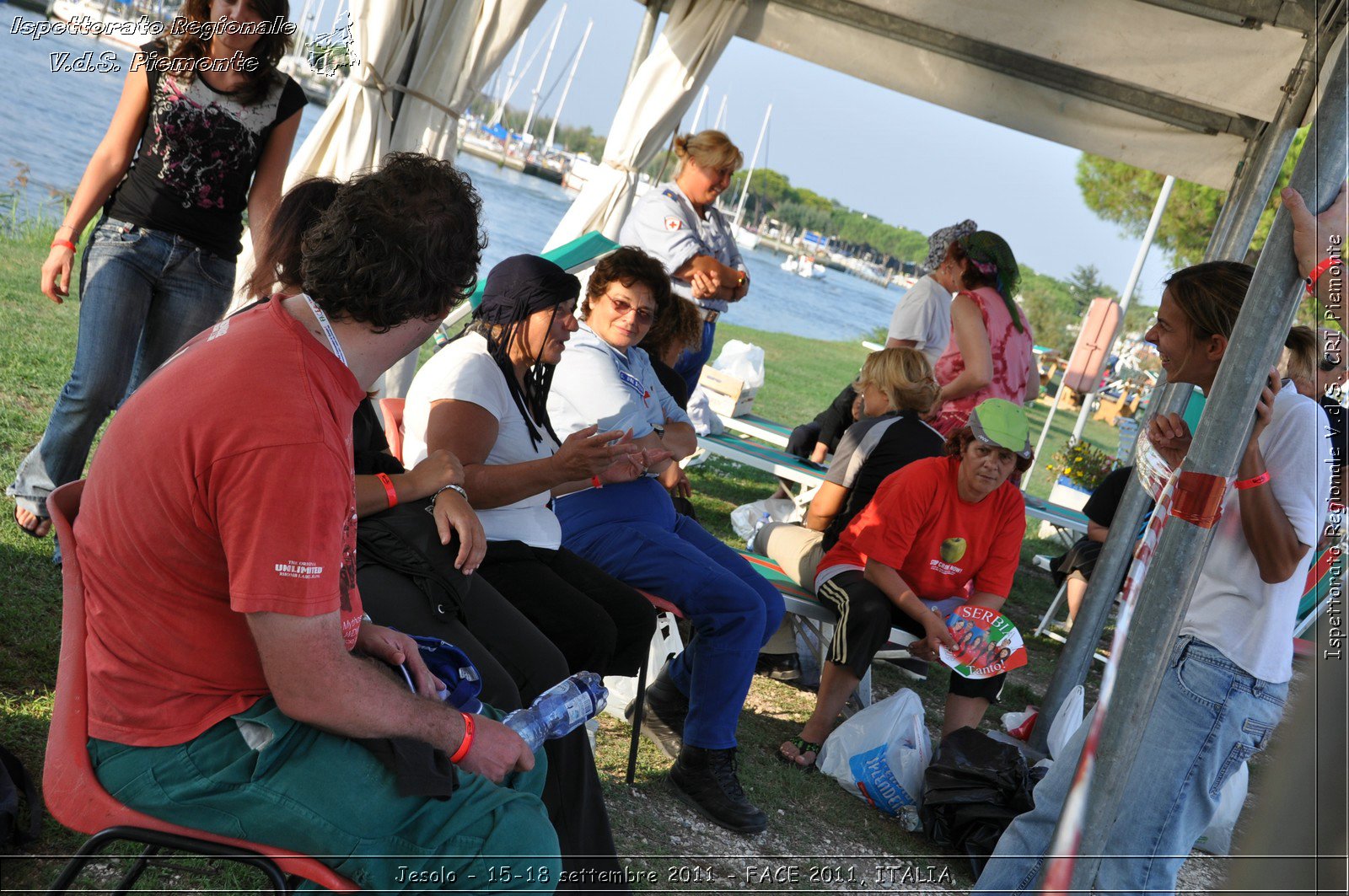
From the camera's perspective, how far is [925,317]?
194 inches

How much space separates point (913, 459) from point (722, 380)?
129 inches

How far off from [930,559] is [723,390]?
3655 millimetres

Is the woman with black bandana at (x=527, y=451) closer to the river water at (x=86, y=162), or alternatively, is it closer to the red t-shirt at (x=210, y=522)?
the river water at (x=86, y=162)

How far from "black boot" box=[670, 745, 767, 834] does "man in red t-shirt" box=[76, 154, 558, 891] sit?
1.48 meters

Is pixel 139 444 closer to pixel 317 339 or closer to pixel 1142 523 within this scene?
pixel 317 339

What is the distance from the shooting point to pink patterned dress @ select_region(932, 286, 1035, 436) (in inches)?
182

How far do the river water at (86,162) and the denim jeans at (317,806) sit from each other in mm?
895

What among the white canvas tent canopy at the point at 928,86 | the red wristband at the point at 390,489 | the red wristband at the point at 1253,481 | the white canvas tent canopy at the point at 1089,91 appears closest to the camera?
the white canvas tent canopy at the point at 1089,91

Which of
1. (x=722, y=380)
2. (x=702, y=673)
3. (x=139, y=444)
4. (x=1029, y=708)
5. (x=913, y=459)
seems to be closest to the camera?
(x=139, y=444)

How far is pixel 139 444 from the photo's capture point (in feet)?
4.56

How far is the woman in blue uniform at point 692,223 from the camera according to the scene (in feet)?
15.4

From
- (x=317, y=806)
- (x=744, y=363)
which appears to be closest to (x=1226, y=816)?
(x=317, y=806)

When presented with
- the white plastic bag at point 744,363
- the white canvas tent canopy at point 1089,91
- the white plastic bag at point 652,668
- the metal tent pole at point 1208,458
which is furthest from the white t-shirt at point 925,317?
the metal tent pole at point 1208,458

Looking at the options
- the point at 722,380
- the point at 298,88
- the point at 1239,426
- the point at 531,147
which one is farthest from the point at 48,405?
the point at 531,147
